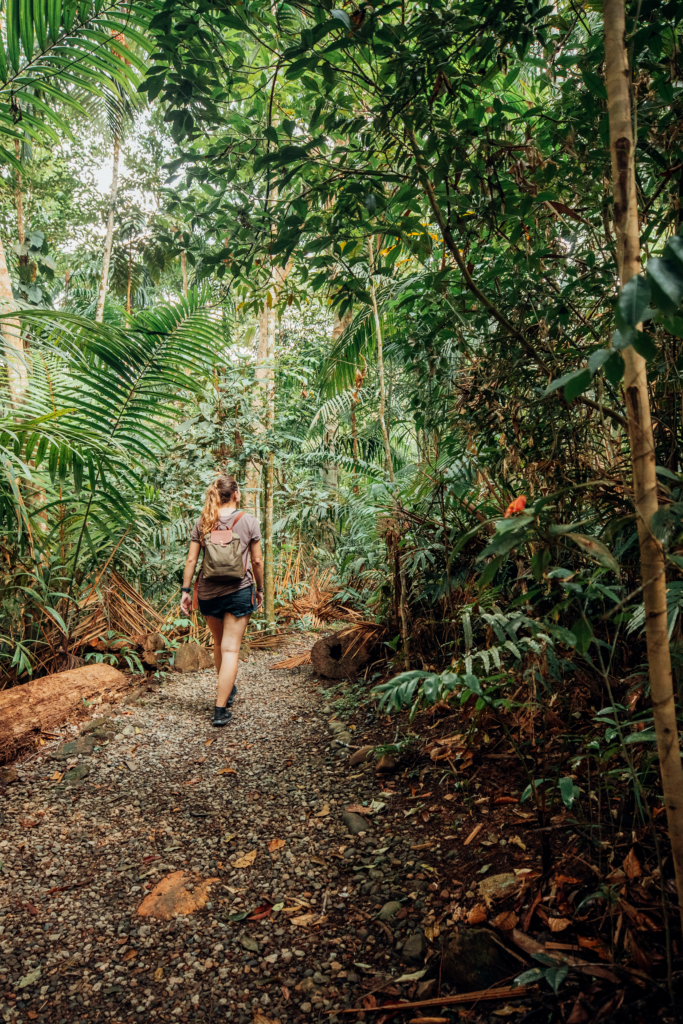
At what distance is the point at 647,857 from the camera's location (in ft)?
4.65

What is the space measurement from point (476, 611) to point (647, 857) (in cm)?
121

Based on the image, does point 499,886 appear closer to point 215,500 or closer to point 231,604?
point 231,604

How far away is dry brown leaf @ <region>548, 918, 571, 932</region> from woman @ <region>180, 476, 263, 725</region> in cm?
245

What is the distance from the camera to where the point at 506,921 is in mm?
1466

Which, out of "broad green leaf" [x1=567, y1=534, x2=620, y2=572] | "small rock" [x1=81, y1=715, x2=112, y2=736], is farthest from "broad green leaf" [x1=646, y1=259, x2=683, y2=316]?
"small rock" [x1=81, y1=715, x2=112, y2=736]

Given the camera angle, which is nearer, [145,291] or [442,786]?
[442,786]

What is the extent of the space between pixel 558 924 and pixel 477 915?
0.24m

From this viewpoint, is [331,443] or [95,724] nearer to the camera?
[95,724]

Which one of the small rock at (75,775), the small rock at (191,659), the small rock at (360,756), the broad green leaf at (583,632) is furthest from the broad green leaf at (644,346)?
the small rock at (191,659)

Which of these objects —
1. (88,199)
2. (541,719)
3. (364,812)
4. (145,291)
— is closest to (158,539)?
(364,812)

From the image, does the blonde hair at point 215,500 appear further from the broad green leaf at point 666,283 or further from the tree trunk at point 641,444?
the broad green leaf at point 666,283

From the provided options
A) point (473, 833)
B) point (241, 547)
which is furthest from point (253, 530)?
point (473, 833)

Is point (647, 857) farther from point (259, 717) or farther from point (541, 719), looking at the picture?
point (259, 717)

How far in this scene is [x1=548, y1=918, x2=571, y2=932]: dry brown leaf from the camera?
1381 mm
